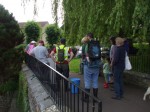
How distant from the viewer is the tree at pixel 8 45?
11.6m

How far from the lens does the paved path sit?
7.13 metres

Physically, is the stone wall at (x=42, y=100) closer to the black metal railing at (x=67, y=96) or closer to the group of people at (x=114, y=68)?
the black metal railing at (x=67, y=96)

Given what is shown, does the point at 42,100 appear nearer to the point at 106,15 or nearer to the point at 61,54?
the point at 106,15

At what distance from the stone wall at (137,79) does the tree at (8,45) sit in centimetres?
413

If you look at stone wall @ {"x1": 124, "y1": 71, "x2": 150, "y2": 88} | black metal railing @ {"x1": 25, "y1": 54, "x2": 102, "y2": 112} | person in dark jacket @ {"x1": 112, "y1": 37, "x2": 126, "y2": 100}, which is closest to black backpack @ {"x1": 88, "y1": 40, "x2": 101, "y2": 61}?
person in dark jacket @ {"x1": 112, "y1": 37, "x2": 126, "y2": 100}

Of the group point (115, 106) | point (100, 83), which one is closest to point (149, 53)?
point (100, 83)

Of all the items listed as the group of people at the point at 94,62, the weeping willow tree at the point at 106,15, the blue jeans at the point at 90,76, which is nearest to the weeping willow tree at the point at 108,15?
the weeping willow tree at the point at 106,15

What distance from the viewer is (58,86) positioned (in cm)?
555

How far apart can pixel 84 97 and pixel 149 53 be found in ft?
25.0

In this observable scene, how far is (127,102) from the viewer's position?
7.89 meters

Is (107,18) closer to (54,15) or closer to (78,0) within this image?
(78,0)

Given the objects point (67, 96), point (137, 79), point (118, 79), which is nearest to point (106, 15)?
point (118, 79)

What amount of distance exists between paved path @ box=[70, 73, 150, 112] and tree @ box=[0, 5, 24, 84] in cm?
375

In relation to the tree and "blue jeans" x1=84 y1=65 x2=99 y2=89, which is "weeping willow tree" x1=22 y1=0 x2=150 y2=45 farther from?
the tree
